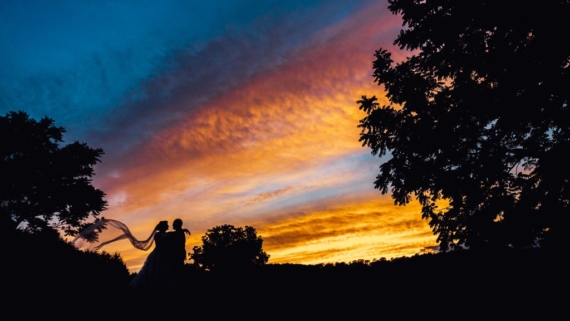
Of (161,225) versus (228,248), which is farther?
(228,248)

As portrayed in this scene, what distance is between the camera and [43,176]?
2906 centimetres

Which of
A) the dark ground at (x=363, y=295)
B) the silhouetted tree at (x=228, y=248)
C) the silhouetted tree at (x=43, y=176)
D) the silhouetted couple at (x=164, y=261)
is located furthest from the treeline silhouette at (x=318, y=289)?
the silhouetted tree at (x=228, y=248)

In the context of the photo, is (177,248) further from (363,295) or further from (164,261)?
(363,295)

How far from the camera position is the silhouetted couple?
39.5 feet

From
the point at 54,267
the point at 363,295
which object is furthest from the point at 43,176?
the point at 363,295

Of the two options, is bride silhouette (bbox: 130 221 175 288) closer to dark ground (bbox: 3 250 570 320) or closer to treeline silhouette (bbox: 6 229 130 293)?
dark ground (bbox: 3 250 570 320)

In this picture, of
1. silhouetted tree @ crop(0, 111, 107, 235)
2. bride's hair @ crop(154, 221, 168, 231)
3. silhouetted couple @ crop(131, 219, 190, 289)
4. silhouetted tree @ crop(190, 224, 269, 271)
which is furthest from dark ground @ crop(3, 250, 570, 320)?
silhouetted tree @ crop(190, 224, 269, 271)

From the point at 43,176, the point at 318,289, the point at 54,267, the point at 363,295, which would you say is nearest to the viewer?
the point at 363,295

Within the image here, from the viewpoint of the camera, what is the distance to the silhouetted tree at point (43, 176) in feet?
92.0

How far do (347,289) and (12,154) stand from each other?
1139 inches

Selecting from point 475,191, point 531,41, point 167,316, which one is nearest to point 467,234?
point 475,191

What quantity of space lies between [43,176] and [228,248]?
31458 mm

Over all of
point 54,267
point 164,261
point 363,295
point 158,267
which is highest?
point 54,267

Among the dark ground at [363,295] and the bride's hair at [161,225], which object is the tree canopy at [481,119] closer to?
the dark ground at [363,295]
